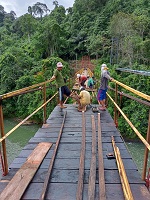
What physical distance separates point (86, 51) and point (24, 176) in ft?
102

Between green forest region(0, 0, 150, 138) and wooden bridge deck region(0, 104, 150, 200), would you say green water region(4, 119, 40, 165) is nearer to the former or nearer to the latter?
green forest region(0, 0, 150, 138)

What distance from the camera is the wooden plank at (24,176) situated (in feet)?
6.15

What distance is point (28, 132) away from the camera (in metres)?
17.8

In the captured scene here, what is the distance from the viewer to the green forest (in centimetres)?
1600

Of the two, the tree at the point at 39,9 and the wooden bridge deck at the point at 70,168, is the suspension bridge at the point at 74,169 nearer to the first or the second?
the wooden bridge deck at the point at 70,168

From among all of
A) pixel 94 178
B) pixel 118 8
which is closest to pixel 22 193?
pixel 94 178

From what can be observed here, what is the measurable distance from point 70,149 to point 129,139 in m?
13.5

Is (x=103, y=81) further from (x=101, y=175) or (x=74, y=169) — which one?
(x=101, y=175)

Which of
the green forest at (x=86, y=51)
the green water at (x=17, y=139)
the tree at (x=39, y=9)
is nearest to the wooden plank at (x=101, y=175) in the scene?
the green water at (x=17, y=139)

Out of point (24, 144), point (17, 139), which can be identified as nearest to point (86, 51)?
point (17, 139)

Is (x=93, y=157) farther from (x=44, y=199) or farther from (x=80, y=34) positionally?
(x=80, y=34)

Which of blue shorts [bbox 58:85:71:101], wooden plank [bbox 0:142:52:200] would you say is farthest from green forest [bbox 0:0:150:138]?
wooden plank [bbox 0:142:52:200]

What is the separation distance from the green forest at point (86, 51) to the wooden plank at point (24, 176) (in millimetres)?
12406

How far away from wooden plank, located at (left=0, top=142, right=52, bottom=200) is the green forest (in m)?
12.4
